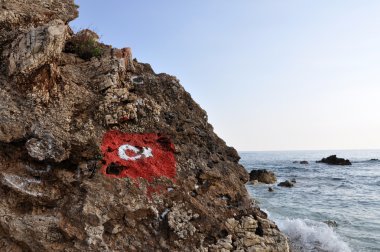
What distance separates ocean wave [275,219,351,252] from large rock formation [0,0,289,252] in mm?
4804

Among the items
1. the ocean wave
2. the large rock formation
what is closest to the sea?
the ocean wave

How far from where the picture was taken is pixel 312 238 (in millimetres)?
12422

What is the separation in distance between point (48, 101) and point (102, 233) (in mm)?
3100

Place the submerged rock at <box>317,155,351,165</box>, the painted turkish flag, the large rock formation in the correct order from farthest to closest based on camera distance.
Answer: the submerged rock at <box>317,155,351,165</box> < the painted turkish flag < the large rock formation

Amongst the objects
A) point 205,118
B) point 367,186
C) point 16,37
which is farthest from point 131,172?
point 367,186

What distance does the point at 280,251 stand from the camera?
24.0ft

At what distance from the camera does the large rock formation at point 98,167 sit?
20.7ft

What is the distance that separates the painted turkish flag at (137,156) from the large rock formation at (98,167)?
3cm

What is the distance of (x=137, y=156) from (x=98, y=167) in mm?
961

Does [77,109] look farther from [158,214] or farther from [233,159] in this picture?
[233,159]

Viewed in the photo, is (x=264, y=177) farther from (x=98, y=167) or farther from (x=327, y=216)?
(x=98, y=167)

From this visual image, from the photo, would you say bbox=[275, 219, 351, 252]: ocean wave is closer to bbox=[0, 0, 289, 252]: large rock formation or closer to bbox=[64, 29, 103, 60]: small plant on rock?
bbox=[0, 0, 289, 252]: large rock formation

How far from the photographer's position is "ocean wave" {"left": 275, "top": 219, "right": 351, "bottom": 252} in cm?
A: 1157

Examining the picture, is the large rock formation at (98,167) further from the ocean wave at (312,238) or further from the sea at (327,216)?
the sea at (327,216)
